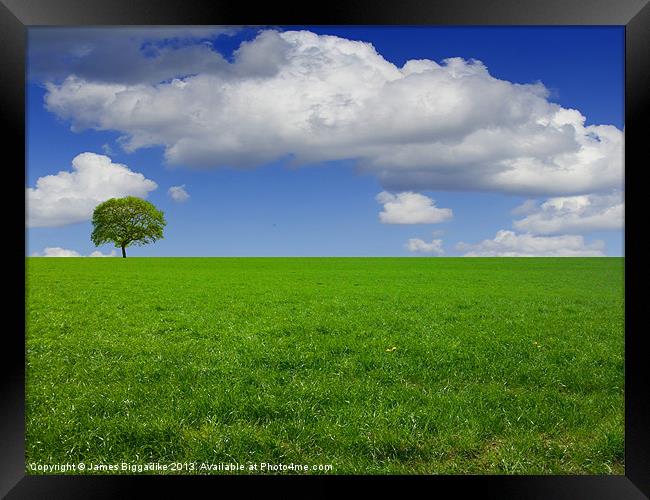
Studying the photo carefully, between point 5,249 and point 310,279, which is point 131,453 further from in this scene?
point 310,279

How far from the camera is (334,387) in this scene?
6.38m

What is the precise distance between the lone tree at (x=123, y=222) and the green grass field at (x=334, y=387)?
30460 millimetres

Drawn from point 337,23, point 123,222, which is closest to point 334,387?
point 337,23

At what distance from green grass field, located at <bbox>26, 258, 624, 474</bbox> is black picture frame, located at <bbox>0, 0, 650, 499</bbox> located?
2.36ft

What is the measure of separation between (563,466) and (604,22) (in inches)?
154

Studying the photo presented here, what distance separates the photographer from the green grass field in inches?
187

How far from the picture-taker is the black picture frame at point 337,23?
149 inches

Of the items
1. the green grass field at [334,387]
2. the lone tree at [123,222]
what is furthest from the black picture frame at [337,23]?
the lone tree at [123,222]

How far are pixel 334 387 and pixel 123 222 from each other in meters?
40.6

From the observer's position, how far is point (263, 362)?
304 inches

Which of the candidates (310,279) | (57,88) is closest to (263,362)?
(57,88)

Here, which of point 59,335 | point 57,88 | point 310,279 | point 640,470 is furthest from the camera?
point 310,279

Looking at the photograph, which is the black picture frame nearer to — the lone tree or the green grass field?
the green grass field

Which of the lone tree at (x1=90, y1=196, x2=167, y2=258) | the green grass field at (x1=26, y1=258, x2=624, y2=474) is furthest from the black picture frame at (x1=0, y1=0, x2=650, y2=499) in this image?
the lone tree at (x1=90, y1=196, x2=167, y2=258)
